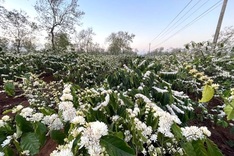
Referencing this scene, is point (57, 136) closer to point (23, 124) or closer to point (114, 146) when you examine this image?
point (23, 124)

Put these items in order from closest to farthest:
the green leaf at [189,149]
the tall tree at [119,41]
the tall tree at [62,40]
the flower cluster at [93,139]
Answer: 1. the flower cluster at [93,139]
2. the green leaf at [189,149]
3. the tall tree at [62,40]
4. the tall tree at [119,41]

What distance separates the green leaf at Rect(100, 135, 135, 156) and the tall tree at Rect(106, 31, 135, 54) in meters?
28.6

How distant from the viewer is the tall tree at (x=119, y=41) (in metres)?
29.7

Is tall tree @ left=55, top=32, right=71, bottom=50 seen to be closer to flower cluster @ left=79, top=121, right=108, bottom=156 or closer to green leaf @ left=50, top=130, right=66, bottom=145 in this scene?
green leaf @ left=50, top=130, right=66, bottom=145

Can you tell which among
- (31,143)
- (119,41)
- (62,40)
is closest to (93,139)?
(31,143)

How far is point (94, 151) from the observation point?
2.24 feet

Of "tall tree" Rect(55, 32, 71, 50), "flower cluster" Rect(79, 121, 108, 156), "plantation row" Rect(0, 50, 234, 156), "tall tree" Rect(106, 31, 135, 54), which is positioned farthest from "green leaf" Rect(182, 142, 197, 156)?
"tall tree" Rect(106, 31, 135, 54)

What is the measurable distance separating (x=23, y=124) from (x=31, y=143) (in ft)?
0.40

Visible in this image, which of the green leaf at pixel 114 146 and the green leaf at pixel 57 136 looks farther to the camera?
the green leaf at pixel 57 136

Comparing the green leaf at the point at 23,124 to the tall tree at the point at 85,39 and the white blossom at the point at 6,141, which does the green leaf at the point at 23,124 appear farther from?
the tall tree at the point at 85,39

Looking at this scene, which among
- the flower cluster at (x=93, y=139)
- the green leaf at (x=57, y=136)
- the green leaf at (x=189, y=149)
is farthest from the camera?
the green leaf at (x=57, y=136)

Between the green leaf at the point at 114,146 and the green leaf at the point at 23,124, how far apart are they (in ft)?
1.62

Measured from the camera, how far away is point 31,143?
0.91 meters

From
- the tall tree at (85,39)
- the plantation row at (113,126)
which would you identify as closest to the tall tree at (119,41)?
the tall tree at (85,39)
